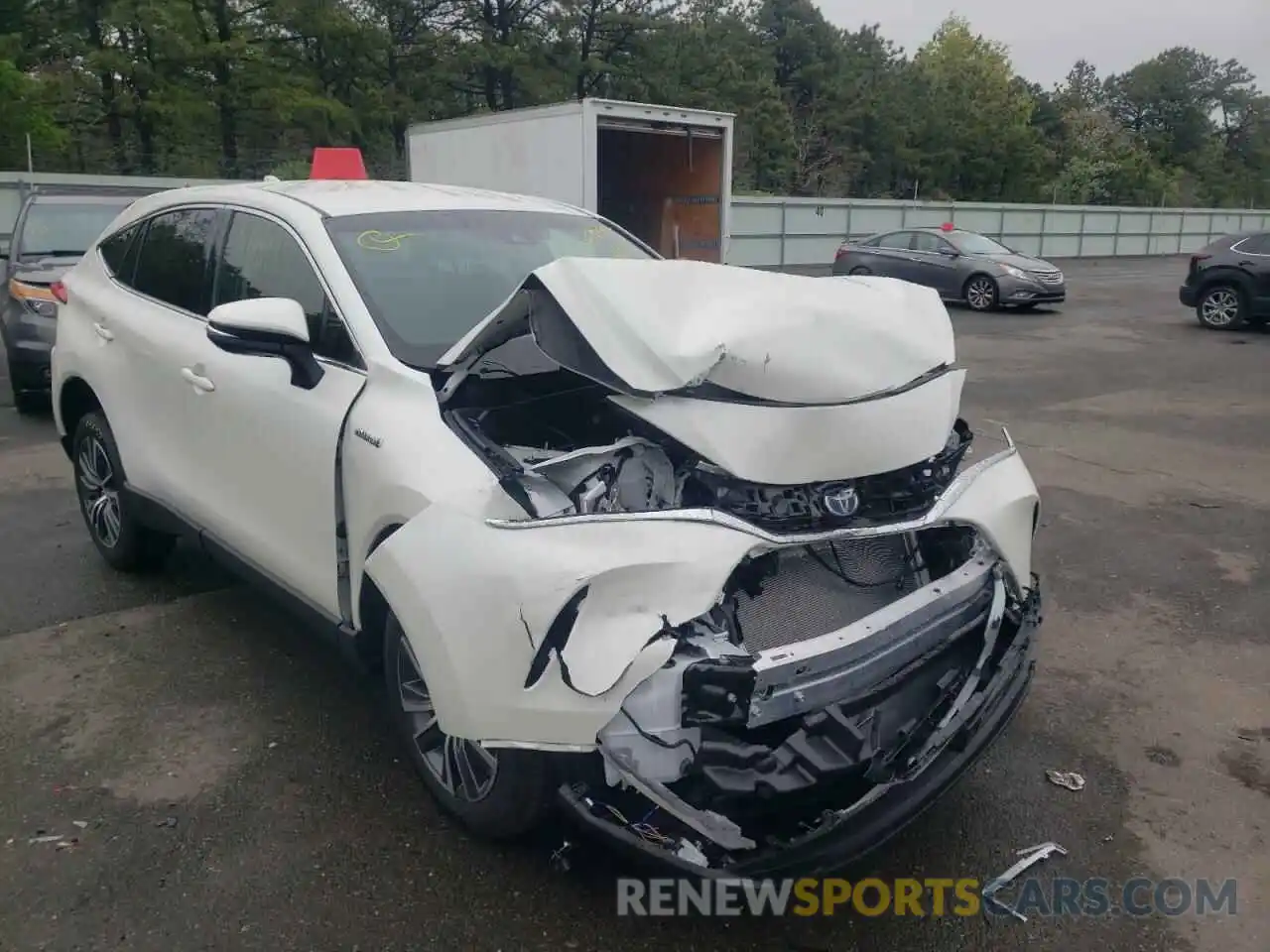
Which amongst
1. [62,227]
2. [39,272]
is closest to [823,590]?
[39,272]

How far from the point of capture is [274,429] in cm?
348

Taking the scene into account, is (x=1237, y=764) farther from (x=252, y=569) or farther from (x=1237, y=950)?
(x=252, y=569)

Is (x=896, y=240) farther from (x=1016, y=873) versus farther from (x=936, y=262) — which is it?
(x=1016, y=873)

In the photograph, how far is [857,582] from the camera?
2826 millimetres

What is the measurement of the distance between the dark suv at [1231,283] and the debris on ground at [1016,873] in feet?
47.4

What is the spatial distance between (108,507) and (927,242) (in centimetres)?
1619

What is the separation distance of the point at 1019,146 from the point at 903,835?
2518 inches

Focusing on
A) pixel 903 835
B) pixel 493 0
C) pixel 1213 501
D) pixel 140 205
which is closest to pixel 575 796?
pixel 903 835

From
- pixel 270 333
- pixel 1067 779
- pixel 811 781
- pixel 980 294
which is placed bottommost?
pixel 1067 779

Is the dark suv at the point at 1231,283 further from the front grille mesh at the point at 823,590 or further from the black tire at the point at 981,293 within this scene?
the front grille mesh at the point at 823,590

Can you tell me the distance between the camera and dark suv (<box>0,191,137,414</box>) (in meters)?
8.43

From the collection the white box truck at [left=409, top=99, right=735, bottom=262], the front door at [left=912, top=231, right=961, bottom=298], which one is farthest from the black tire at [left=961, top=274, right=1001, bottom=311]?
the white box truck at [left=409, top=99, right=735, bottom=262]

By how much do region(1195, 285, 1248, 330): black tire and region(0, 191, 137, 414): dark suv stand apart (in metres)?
14.5

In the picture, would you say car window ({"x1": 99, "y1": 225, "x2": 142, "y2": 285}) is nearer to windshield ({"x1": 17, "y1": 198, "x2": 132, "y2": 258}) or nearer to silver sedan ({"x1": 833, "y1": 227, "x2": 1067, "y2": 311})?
windshield ({"x1": 17, "y1": 198, "x2": 132, "y2": 258})
